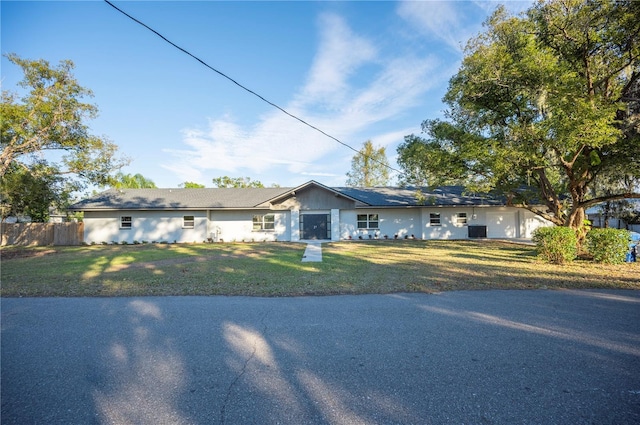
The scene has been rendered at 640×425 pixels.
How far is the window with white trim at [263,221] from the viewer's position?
22.5m

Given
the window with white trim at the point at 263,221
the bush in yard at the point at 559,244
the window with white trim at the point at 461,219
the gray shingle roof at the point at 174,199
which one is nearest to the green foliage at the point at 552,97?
the bush in yard at the point at 559,244

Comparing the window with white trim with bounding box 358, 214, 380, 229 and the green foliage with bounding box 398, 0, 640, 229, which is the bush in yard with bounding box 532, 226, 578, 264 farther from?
the window with white trim with bounding box 358, 214, 380, 229

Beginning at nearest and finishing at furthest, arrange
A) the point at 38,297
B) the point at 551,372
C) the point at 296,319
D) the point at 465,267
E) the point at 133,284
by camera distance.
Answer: the point at 551,372
the point at 296,319
the point at 38,297
the point at 133,284
the point at 465,267

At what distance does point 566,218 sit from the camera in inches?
507

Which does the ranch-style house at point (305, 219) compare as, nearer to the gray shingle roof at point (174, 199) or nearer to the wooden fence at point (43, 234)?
the gray shingle roof at point (174, 199)

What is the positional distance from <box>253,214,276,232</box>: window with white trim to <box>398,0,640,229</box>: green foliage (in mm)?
12872

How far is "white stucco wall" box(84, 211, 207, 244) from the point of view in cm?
2159

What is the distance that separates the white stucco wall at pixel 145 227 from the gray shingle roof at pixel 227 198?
2.35 ft

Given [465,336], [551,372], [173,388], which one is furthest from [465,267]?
[173,388]

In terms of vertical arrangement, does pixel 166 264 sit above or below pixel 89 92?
below

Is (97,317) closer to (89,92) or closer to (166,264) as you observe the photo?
(166,264)

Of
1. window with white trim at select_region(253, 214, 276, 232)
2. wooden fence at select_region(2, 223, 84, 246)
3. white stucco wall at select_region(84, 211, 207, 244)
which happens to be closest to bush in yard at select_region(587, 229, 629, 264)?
window with white trim at select_region(253, 214, 276, 232)

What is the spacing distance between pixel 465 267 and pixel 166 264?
10878mm

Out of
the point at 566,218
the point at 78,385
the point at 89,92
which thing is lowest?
the point at 78,385
